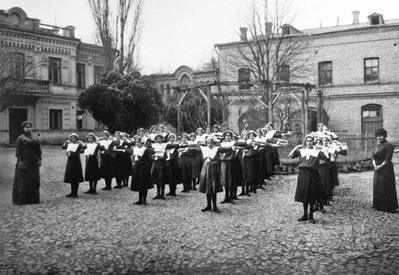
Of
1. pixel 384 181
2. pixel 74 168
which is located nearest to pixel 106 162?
pixel 74 168

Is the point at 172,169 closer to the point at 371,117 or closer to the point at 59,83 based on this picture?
the point at 59,83

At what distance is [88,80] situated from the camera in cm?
3359

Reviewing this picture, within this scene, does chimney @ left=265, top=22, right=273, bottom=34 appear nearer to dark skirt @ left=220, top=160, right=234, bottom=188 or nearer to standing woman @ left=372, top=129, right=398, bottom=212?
dark skirt @ left=220, top=160, right=234, bottom=188

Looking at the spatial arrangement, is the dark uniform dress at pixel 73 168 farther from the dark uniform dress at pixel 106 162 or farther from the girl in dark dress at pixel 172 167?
the girl in dark dress at pixel 172 167

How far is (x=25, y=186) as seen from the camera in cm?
1066

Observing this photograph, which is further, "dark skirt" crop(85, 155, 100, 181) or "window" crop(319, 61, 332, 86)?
"window" crop(319, 61, 332, 86)

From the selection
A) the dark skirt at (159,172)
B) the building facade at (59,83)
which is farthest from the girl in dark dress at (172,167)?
the building facade at (59,83)

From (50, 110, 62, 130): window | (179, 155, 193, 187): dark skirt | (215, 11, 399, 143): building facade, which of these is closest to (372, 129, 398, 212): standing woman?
(179, 155, 193, 187): dark skirt

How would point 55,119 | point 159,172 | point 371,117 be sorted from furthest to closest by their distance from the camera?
point 371,117, point 55,119, point 159,172

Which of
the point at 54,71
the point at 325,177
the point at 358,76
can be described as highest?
the point at 54,71

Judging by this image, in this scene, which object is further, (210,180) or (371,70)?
(371,70)

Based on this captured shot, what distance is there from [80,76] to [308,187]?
27.9 metres

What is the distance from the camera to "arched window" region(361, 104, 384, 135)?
32.3 m

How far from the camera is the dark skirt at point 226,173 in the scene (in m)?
10.7
